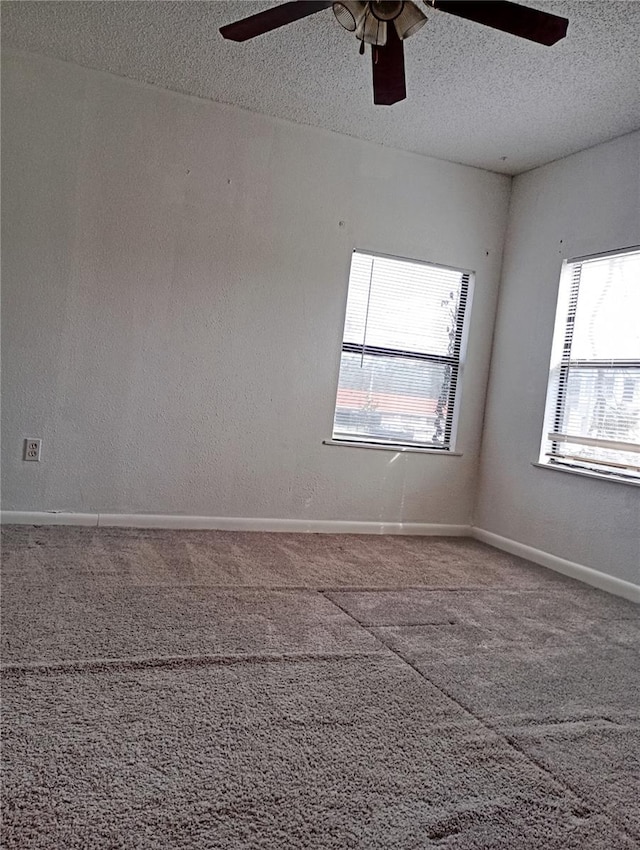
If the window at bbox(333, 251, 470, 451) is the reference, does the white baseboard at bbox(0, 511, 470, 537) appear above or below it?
below

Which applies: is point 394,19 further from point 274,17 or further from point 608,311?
point 608,311

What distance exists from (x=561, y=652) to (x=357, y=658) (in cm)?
86

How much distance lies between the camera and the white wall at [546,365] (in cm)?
390

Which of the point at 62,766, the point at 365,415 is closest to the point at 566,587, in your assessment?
the point at 365,415

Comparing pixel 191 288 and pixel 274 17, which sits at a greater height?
pixel 274 17

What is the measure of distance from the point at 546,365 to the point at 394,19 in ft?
8.67

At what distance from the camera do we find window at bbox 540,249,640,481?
3.87 meters

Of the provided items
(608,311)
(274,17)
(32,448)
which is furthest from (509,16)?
(32,448)

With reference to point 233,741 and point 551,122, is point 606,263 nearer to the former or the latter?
point 551,122

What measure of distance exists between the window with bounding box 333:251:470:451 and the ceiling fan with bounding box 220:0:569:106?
219cm

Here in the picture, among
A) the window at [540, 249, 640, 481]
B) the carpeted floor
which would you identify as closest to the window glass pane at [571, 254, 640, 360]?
the window at [540, 249, 640, 481]

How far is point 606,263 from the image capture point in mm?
4105

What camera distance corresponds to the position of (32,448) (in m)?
3.87

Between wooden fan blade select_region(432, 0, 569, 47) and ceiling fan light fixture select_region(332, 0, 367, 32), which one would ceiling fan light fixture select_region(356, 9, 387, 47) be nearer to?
ceiling fan light fixture select_region(332, 0, 367, 32)
